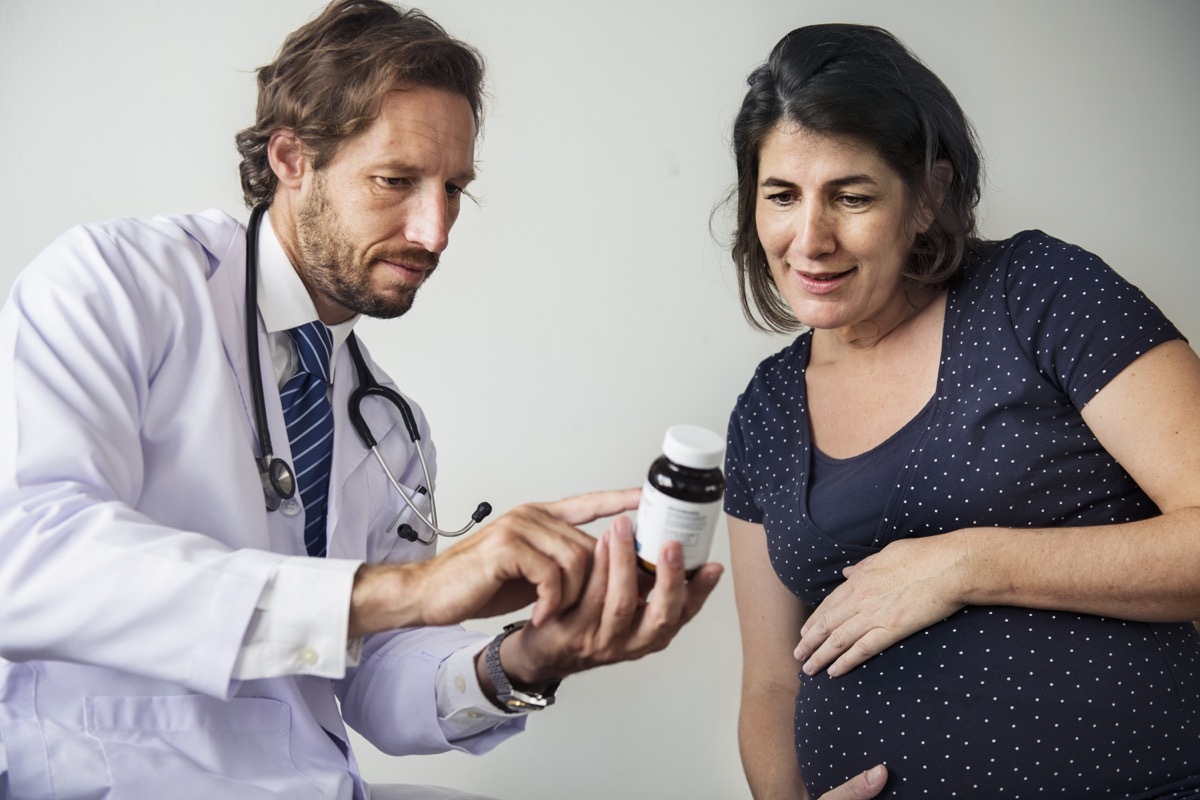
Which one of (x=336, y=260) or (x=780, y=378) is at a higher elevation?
(x=336, y=260)

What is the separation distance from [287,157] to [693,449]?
3.12 ft

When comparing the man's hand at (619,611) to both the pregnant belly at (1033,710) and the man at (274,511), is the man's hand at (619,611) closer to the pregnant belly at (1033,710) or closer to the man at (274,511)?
the man at (274,511)

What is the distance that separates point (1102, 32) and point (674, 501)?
78.4 inches

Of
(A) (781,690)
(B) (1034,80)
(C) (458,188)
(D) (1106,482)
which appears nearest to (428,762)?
(A) (781,690)

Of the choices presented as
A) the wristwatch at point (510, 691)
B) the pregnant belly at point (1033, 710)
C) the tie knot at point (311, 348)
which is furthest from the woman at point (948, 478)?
the tie knot at point (311, 348)

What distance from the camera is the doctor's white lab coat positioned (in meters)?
1.08

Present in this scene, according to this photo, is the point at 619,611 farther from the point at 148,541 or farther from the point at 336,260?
the point at 336,260

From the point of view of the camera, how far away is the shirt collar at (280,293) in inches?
60.1

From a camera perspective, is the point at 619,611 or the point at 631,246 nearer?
the point at 619,611

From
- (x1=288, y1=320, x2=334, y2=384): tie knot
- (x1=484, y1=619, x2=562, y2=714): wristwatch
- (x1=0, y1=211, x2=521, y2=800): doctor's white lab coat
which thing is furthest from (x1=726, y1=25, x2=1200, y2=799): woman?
(x1=288, y1=320, x2=334, y2=384): tie knot

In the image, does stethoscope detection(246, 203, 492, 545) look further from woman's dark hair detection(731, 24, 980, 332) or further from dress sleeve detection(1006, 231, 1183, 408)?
dress sleeve detection(1006, 231, 1183, 408)

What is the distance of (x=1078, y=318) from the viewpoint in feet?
4.69

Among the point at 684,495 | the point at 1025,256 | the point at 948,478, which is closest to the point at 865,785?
the point at 948,478

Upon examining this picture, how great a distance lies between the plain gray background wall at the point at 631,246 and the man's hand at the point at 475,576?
1.14 meters
